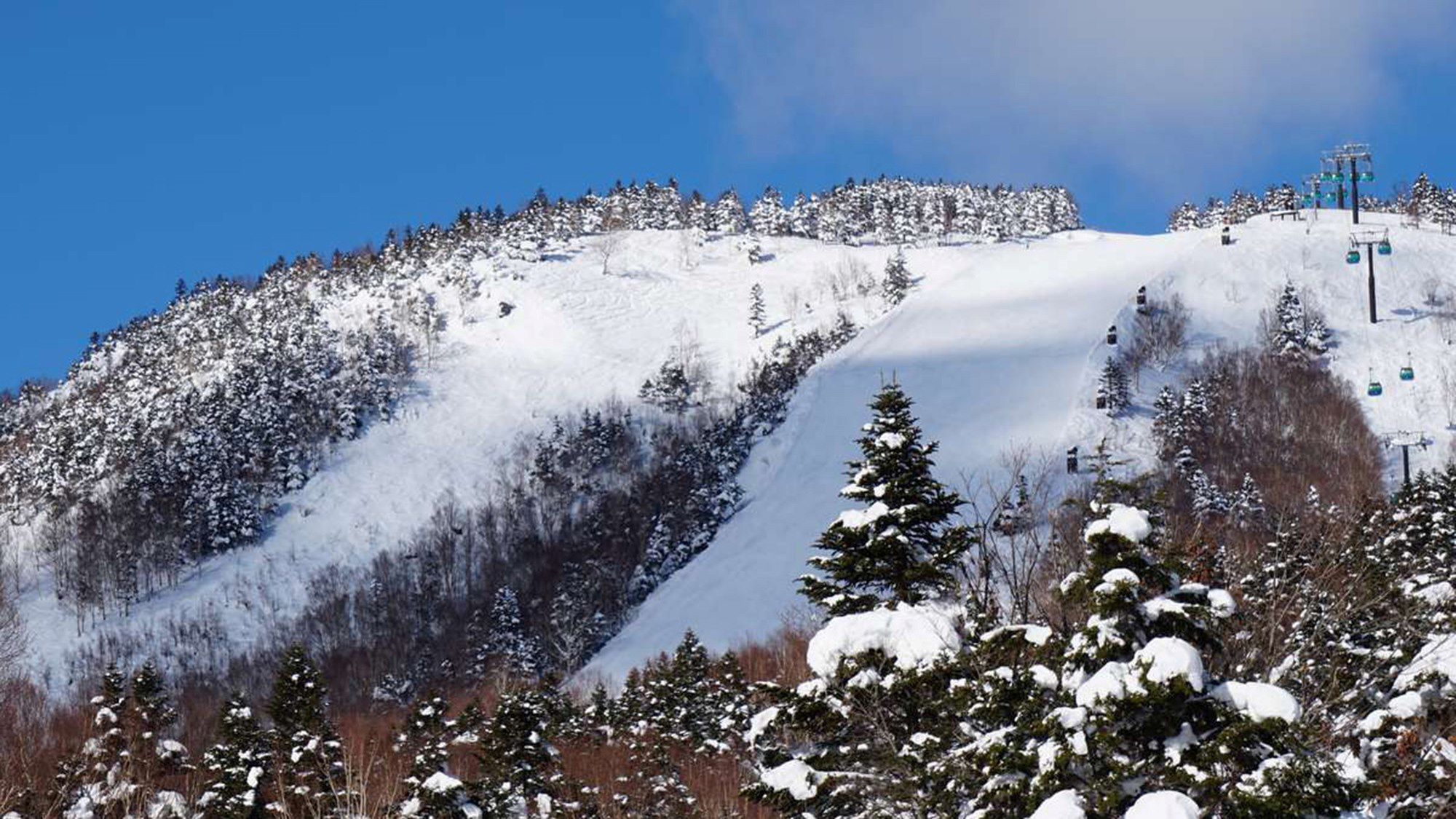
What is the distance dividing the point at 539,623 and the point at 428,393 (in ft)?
186

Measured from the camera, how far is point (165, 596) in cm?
12169

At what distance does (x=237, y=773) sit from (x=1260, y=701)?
2071cm

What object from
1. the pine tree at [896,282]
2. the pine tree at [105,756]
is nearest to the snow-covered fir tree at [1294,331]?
the pine tree at [896,282]

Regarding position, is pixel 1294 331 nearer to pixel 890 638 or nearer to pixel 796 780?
pixel 890 638

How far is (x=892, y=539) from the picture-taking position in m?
15.5

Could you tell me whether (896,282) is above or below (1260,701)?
above

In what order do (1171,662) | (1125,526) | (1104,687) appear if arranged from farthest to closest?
(1125,526)
(1104,687)
(1171,662)

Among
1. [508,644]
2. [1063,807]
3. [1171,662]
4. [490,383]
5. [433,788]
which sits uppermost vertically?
[490,383]

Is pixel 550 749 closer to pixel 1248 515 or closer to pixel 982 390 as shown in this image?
pixel 1248 515

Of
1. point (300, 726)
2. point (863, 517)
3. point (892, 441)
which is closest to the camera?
point (863, 517)

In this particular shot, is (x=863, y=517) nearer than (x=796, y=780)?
No

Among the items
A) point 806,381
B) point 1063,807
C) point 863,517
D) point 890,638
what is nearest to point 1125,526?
point 1063,807

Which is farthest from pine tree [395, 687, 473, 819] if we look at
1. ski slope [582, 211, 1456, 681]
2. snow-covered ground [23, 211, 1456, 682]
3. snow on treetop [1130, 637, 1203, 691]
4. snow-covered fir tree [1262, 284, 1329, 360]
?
snow-covered fir tree [1262, 284, 1329, 360]

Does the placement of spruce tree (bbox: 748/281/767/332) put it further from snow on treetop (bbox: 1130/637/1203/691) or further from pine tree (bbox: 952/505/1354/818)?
snow on treetop (bbox: 1130/637/1203/691)
